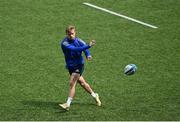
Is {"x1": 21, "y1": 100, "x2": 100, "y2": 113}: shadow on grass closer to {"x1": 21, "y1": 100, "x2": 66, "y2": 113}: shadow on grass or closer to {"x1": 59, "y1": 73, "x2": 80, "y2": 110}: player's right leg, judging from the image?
{"x1": 21, "y1": 100, "x2": 66, "y2": 113}: shadow on grass

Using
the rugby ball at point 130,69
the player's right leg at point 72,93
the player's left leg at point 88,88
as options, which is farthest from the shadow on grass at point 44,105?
the rugby ball at point 130,69

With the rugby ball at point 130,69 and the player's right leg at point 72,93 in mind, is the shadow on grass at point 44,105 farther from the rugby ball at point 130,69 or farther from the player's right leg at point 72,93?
the rugby ball at point 130,69

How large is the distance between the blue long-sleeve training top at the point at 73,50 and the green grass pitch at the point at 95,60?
4.14ft

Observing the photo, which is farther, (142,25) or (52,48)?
(142,25)

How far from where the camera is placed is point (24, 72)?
17281mm

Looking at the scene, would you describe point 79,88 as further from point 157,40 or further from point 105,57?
point 157,40

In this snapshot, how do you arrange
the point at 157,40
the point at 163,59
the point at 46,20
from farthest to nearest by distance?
the point at 46,20 < the point at 157,40 < the point at 163,59

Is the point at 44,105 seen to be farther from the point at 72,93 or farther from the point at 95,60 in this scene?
the point at 95,60

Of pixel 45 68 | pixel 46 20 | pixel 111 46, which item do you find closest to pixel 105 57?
pixel 111 46

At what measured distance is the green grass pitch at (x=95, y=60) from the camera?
14812mm

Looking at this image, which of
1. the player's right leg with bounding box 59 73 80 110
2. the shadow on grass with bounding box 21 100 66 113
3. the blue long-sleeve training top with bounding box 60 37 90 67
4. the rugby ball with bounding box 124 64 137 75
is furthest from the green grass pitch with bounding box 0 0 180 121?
the blue long-sleeve training top with bounding box 60 37 90 67

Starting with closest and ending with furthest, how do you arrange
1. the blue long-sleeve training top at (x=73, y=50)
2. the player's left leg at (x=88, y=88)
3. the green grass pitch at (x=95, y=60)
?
the blue long-sleeve training top at (x=73, y=50) < the green grass pitch at (x=95, y=60) < the player's left leg at (x=88, y=88)

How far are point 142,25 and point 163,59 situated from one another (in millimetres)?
3168

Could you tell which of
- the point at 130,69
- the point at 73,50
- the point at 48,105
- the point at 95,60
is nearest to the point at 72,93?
the point at 48,105
